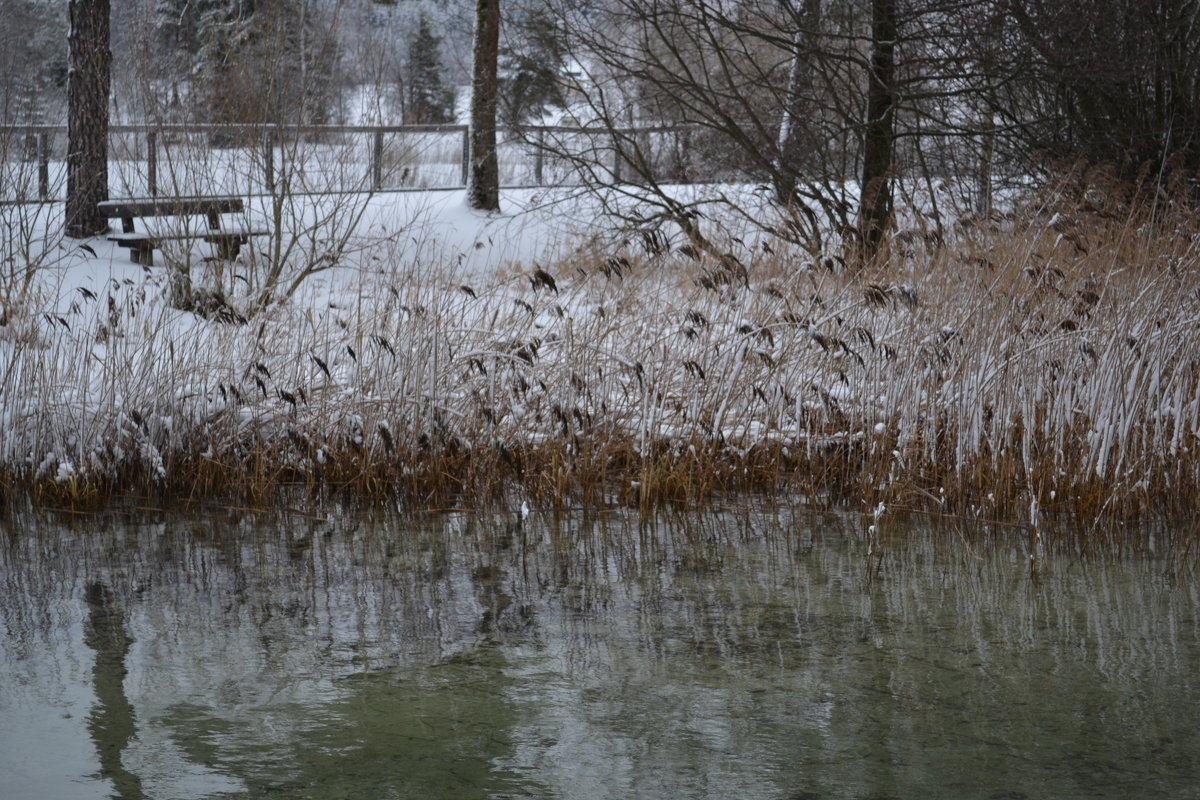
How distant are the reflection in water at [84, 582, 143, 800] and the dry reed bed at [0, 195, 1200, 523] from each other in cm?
124

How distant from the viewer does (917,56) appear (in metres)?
8.69

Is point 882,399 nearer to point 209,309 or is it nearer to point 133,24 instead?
point 209,309

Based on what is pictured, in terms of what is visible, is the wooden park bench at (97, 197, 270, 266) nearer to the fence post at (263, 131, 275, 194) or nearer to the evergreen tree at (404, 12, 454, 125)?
the fence post at (263, 131, 275, 194)

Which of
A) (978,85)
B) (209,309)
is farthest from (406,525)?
(978,85)

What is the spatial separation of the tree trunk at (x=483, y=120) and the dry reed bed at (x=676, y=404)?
25.8 feet

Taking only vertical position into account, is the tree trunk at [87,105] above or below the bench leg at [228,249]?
above

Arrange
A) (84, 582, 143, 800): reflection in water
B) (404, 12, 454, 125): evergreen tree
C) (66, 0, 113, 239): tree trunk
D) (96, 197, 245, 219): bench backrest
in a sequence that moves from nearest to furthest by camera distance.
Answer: (84, 582, 143, 800): reflection in water, (96, 197, 245, 219): bench backrest, (66, 0, 113, 239): tree trunk, (404, 12, 454, 125): evergreen tree

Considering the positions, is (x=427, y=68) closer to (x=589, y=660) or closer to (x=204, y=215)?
(x=204, y=215)

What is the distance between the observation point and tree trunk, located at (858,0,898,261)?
8.43 meters

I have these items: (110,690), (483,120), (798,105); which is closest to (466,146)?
(483,120)

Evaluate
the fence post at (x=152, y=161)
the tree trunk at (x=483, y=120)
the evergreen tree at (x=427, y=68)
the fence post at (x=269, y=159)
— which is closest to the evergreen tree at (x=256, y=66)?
the fence post at (x=269, y=159)

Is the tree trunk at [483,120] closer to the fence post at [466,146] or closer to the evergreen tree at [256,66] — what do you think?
the fence post at [466,146]

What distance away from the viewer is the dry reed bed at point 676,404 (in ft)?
16.0

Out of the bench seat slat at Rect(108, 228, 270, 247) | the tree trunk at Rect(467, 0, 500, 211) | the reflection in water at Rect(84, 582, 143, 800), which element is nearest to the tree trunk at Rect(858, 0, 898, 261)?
the bench seat slat at Rect(108, 228, 270, 247)
